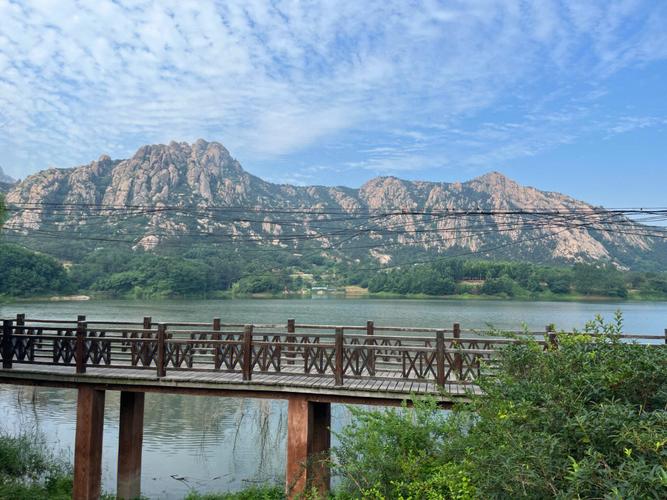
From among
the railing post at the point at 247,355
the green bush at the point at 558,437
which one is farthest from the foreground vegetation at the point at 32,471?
the green bush at the point at 558,437

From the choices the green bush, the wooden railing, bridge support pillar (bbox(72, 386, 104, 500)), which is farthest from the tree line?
the green bush

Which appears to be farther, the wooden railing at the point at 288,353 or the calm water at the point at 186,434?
the calm water at the point at 186,434

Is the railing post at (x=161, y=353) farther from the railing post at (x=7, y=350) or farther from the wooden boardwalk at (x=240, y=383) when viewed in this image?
the railing post at (x=7, y=350)

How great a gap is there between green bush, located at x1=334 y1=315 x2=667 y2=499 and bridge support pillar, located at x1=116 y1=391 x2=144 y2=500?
693cm

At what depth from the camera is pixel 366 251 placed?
150375 mm

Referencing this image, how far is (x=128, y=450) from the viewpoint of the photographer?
1189 cm

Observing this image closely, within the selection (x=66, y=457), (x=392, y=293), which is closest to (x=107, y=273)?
(x=392, y=293)

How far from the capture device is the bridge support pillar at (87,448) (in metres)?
10.7

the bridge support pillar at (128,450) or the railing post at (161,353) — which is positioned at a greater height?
the railing post at (161,353)

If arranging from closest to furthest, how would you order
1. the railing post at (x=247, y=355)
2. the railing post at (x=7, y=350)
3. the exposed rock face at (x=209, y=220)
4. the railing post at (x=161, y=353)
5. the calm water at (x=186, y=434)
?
the railing post at (x=247, y=355) → the railing post at (x=161, y=353) → the railing post at (x=7, y=350) → the calm water at (x=186, y=434) → the exposed rock face at (x=209, y=220)

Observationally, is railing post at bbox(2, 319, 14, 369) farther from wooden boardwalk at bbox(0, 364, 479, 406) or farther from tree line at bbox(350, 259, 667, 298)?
tree line at bbox(350, 259, 667, 298)

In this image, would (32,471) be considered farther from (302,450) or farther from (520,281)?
(520,281)

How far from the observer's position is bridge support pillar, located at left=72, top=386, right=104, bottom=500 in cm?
1073

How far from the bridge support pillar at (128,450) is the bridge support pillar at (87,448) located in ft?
2.38
